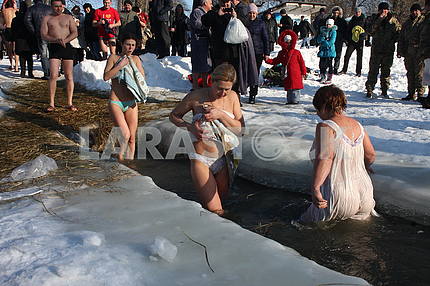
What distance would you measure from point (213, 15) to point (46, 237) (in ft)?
17.3

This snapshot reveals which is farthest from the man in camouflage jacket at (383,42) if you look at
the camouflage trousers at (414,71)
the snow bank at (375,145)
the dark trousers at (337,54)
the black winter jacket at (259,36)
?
the dark trousers at (337,54)

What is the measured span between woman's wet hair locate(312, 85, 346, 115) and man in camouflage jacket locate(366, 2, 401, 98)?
5.84 meters

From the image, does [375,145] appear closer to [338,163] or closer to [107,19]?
[338,163]

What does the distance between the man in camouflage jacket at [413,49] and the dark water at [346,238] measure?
5127 mm

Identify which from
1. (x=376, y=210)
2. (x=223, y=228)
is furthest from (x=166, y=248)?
(x=376, y=210)

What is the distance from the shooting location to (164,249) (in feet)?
7.70

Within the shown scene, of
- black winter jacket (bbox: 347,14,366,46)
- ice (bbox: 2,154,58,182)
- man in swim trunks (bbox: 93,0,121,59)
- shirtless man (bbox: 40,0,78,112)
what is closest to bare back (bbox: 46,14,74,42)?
shirtless man (bbox: 40,0,78,112)

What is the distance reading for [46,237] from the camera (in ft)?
8.32

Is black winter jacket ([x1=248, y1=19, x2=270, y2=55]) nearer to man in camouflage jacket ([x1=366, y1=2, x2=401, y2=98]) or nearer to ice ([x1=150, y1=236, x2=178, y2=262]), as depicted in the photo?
man in camouflage jacket ([x1=366, y1=2, x2=401, y2=98])

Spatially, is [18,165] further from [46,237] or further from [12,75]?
[12,75]

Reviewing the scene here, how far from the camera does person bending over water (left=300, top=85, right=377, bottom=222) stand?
325 centimetres

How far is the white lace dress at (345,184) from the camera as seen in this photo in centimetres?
329

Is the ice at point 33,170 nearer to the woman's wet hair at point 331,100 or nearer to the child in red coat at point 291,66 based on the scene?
the woman's wet hair at point 331,100

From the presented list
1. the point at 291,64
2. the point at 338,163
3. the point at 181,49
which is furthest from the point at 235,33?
the point at 181,49
